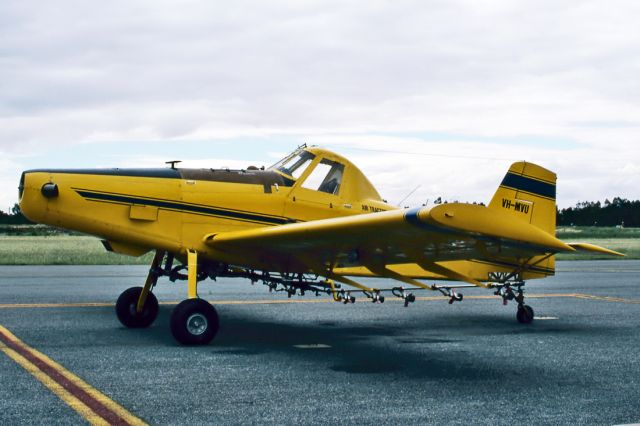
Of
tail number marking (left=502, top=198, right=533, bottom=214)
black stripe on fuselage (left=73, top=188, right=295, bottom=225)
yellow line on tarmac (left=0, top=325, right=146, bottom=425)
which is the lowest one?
yellow line on tarmac (left=0, top=325, right=146, bottom=425)

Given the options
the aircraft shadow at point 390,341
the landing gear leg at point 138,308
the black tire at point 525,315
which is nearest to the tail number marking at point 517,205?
the black tire at point 525,315

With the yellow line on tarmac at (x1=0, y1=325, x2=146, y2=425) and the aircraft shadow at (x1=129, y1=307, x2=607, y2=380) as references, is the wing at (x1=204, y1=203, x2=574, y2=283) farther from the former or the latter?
the yellow line on tarmac at (x1=0, y1=325, x2=146, y2=425)

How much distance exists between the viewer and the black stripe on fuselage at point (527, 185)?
1092cm

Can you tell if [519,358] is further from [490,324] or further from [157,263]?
[157,263]

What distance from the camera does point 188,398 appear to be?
5871 mm

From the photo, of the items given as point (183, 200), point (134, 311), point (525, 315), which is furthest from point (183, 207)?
point (525, 315)

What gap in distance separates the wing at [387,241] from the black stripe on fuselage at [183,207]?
0.36 metres

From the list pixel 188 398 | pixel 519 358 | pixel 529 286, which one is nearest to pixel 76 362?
pixel 188 398

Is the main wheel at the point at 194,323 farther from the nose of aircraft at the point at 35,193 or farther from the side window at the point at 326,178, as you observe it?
the side window at the point at 326,178

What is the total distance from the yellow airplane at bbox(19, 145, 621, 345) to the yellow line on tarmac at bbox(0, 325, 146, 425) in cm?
156

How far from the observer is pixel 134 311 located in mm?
10352

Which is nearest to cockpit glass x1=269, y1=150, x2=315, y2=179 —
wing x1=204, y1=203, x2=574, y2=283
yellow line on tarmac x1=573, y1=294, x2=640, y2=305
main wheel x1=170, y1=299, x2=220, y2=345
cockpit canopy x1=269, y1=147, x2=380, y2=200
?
cockpit canopy x1=269, y1=147, x2=380, y2=200

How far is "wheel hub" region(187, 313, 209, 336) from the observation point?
28.2 feet

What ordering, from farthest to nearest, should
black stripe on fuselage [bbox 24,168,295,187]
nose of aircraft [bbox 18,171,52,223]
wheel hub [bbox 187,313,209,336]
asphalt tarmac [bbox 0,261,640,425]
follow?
black stripe on fuselage [bbox 24,168,295,187] < nose of aircraft [bbox 18,171,52,223] < wheel hub [bbox 187,313,209,336] < asphalt tarmac [bbox 0,261,640,425]
